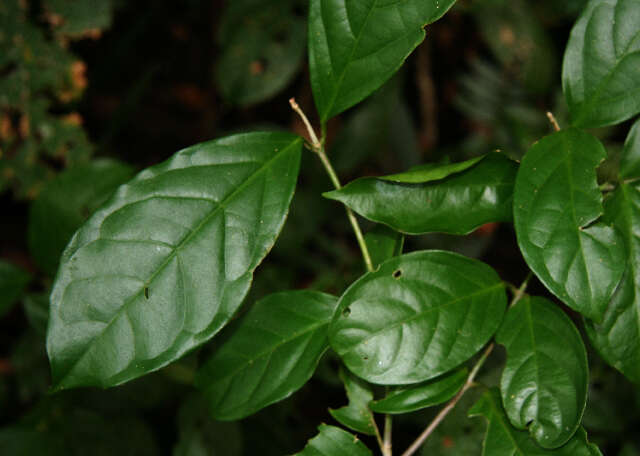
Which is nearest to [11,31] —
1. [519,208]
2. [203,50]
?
[203,50]

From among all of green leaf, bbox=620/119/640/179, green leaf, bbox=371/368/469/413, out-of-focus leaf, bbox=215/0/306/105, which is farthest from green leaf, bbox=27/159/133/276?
green leaf, bbox=620/119/640/179

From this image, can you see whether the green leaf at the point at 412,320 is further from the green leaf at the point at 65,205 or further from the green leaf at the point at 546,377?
the green leaf at the point at 65,205

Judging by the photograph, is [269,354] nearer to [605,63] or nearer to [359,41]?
[359,41]

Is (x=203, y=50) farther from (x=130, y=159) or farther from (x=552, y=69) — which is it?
(x=552, y=69)

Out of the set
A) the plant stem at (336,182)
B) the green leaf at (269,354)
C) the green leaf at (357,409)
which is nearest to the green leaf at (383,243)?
the plant stem at (336,182)

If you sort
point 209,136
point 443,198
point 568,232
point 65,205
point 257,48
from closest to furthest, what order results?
point 568,232
point 443,198
point 65,205
point 257,48
point 209,136

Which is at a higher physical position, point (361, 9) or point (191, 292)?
point (361, 9)

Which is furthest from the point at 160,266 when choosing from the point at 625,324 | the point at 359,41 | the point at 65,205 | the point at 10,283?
the point at 10,283
